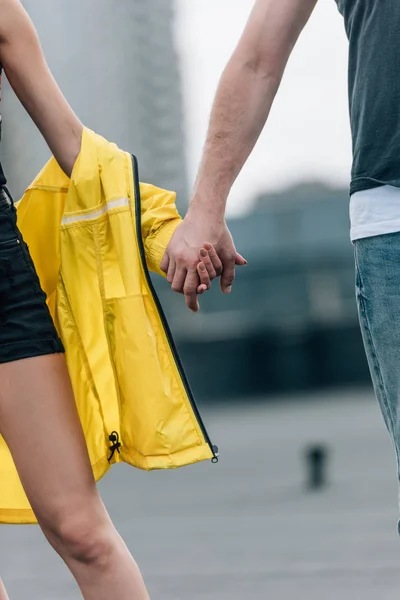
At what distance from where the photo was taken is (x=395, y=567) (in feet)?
16.4

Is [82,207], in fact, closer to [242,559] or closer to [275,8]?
[275,8]

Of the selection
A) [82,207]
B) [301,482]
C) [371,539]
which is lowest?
[301,482]

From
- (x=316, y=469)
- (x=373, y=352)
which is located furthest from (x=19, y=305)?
(x=316, y=469)

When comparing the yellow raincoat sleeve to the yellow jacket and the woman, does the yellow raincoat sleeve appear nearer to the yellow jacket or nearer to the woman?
the yellow jacket

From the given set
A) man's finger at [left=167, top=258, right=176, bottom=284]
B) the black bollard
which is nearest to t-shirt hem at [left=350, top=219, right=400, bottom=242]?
man's finger at [left=167, top=258, right=176, bottom=284]

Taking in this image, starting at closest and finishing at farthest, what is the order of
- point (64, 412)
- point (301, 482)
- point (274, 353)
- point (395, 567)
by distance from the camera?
point (64, 412) < point (395, 567) < point (301, 482) < point (274, 353)

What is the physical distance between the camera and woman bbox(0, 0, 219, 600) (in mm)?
2529

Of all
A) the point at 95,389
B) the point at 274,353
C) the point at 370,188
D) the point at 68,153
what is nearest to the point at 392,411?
the point at 370,188

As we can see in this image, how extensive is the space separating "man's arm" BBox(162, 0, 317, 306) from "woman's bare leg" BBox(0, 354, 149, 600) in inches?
16.4

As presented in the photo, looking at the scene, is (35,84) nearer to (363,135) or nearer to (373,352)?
(363,135)

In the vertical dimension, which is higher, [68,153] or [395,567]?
[68,153]

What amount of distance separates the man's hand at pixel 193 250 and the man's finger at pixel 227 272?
32mm

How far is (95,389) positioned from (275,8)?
105cm

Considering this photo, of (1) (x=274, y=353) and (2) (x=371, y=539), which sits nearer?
(2) (x=371, y=539)
